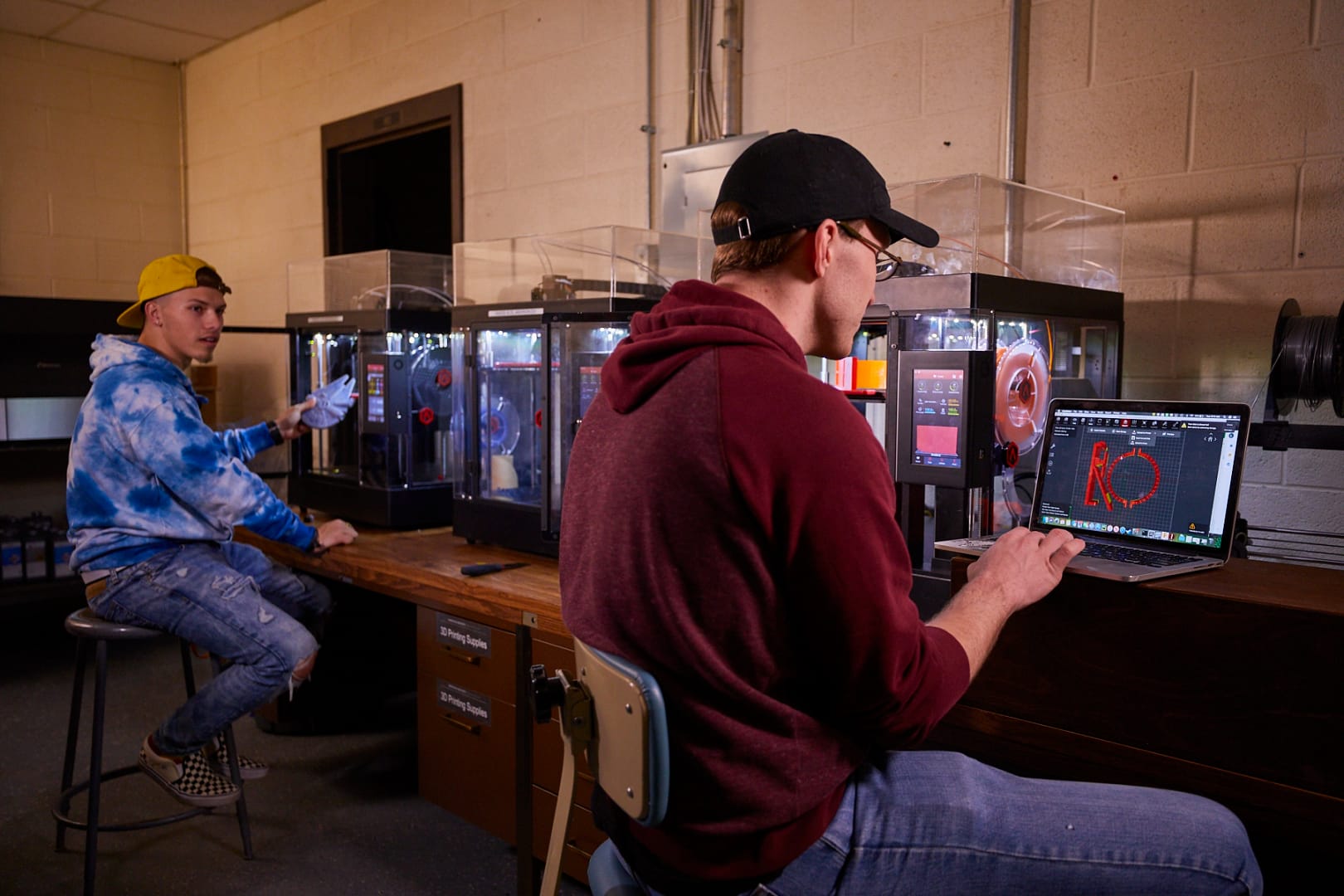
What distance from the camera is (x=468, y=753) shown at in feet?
8.45

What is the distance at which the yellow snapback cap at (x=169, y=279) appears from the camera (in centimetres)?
282

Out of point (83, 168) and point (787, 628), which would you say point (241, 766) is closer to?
point (787, 628)

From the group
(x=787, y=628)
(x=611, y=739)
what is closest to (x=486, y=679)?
(x=611, y=739)

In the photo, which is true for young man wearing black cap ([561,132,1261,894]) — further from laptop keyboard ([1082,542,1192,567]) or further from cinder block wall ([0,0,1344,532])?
cinder block wall ([0,0,1344,532])

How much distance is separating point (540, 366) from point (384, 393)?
70 centimetres

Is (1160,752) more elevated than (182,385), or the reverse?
(182,385)

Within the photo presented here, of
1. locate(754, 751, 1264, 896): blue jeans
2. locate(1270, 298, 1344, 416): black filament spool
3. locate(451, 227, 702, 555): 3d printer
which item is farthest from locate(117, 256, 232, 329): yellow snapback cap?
locate(1270, 298, 1344, 416): black filament spool

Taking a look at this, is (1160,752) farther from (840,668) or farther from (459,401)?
(459,401)

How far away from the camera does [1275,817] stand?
1.37 metres

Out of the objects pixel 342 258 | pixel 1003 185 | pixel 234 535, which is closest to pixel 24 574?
pixel 234 535

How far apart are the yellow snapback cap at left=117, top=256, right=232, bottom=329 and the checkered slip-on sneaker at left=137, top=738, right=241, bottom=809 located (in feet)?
3.92

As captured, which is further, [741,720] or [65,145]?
[65,145]

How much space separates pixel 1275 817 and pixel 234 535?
9.82 ft

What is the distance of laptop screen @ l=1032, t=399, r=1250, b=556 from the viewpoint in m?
1.53
